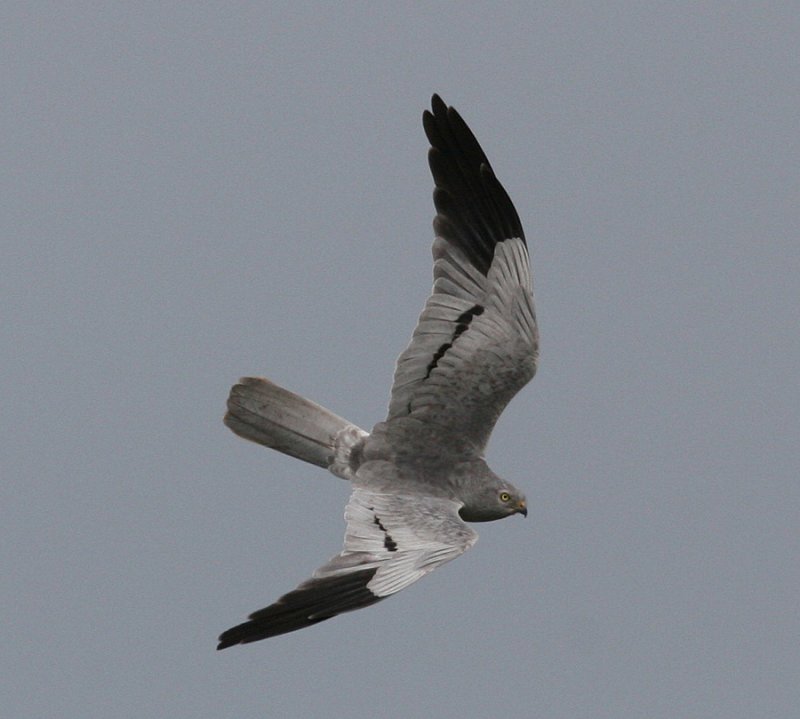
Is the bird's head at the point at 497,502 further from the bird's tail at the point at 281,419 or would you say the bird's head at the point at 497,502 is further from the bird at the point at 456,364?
the bird's tail at the point at 281,419

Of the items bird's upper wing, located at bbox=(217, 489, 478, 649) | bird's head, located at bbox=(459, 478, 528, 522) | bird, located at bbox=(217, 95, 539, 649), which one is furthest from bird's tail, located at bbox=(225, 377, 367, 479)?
bird's head, located at bbox=(459, 478, 528, 522)

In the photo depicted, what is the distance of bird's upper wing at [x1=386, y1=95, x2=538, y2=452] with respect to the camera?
10.9m

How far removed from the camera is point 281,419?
11547mm

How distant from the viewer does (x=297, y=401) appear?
1155 cm

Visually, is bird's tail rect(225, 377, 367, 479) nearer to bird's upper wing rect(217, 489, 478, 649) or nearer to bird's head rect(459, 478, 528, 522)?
bird's upper wing rect(217, 489, 478, 649)

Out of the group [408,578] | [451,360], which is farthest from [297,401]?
[408,578]

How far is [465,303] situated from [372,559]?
210 centimetres

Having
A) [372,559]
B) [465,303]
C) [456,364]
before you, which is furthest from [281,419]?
[372,559]

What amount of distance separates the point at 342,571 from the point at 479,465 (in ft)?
5.93

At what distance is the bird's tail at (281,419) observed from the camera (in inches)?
452

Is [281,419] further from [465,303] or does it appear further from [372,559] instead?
[372,559]

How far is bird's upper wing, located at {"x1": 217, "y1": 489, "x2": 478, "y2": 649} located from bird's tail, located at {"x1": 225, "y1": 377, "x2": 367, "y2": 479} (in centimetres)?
70

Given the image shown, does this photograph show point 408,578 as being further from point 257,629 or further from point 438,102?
point 438,102

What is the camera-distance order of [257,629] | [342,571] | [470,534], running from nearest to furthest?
[257,629] < [342,571] < [470,534]
